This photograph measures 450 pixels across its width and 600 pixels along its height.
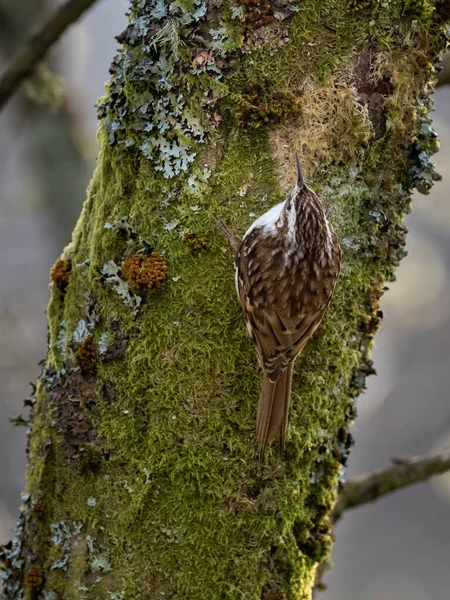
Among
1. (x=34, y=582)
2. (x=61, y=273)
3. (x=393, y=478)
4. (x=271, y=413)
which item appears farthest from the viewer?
(x=393, y=478)

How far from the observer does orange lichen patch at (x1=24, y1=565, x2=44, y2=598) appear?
7.24ft

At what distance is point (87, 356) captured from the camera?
222cm

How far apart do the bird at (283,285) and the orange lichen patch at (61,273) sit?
0.60 m

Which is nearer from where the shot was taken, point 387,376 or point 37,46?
point 37,46

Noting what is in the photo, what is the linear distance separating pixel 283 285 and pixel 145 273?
51 cm

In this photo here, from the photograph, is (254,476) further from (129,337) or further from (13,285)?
(13,285)

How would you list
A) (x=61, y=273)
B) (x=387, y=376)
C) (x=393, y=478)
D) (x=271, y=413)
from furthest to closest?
1. (x=387, y=376)
2. (x=393, y=478)
3. (x=61, y=273)
4. (x=271, y=413)

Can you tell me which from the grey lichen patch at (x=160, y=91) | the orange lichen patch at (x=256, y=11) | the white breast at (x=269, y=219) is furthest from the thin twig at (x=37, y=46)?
the white breast at (x=269, y=219)

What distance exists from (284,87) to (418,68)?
0.44 m

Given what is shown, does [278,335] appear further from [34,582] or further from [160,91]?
[34,582]

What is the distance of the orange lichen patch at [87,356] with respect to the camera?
2.22m

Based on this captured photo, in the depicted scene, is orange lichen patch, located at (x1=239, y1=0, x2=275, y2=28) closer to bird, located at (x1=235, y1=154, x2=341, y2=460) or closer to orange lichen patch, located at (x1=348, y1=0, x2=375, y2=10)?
orange lichen patch, located at (x1=348, y1=0, x2=375, y2=10)

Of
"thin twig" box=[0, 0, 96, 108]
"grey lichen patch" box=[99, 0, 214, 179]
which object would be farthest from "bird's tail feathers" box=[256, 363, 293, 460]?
"thin twig" box=[0, 0, 96, 108]

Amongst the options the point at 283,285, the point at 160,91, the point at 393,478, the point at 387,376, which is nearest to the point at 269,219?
the point at 283,285
